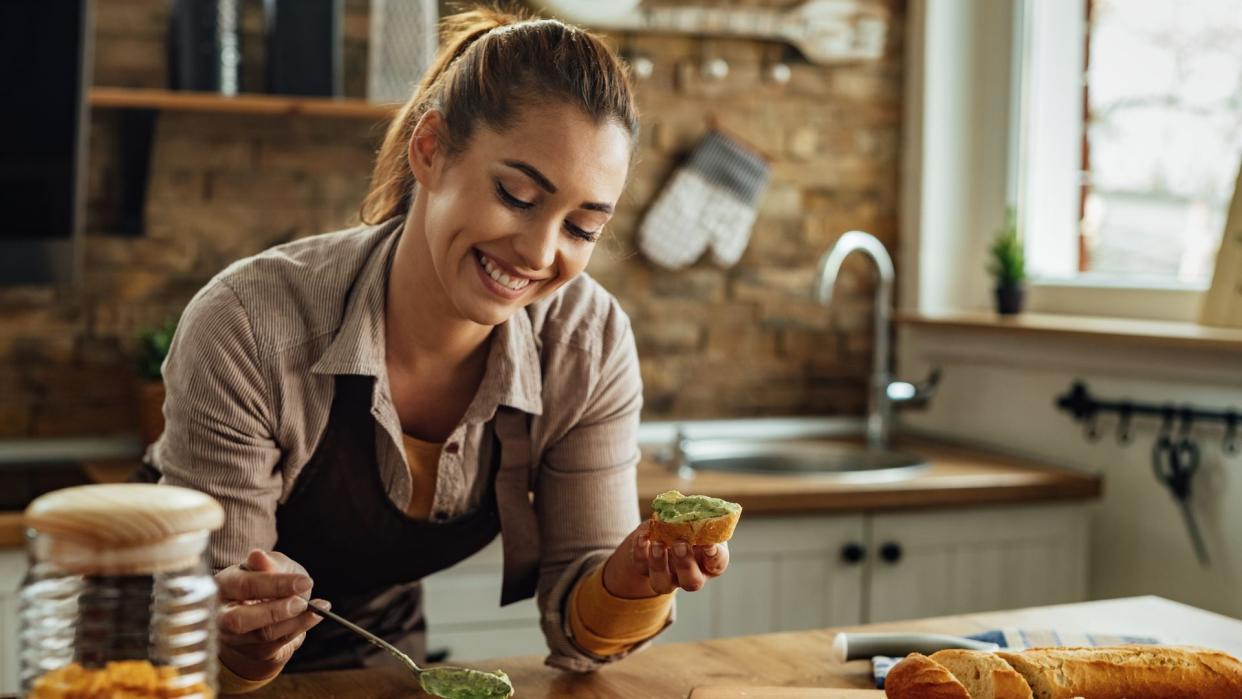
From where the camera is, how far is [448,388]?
1.70 meters

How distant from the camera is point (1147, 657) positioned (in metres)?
1.31

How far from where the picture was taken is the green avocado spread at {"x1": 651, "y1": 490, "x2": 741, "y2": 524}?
1373 mm

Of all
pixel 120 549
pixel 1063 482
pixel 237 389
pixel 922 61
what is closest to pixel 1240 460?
pixel 1063 482

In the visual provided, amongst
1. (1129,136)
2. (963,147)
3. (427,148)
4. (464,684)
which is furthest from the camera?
(963,147)

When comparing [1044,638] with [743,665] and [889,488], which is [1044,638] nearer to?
[743,665]

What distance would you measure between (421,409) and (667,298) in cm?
157

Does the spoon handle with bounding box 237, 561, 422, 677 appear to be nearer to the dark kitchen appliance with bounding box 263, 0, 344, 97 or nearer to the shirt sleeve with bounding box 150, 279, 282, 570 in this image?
the shirt sleeve with bounding box 150, 279, 282, 570

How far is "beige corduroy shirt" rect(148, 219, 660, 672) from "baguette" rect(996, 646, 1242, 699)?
49 cm

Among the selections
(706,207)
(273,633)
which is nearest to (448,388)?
(273,633)

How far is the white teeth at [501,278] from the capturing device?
4.88ft

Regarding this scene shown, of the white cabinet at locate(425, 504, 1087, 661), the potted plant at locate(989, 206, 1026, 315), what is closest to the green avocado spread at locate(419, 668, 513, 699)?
the white cabinet at locate(425, 504, 1087, 661)

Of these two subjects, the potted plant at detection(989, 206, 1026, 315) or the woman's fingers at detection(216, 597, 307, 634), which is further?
the potted plant at detection(989, 206, 1026, 315)

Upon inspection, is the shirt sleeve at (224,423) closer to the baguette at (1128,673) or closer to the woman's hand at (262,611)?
the woman's hand at (262,611)

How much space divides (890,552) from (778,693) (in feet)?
4.57
